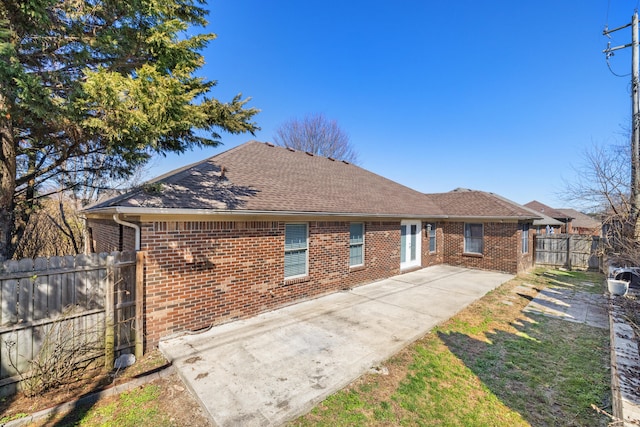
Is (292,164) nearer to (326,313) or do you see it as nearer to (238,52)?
(238,52)

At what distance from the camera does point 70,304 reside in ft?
13.9

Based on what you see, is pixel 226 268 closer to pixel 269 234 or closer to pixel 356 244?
pixel 269 234

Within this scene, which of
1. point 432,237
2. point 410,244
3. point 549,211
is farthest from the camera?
point 549,211

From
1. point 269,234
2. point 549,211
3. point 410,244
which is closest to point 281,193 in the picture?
point 269,234

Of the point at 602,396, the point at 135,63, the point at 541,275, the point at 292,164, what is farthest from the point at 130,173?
the point at 541,275

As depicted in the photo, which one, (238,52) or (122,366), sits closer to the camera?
(122,366)

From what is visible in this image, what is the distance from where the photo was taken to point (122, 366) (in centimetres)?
449

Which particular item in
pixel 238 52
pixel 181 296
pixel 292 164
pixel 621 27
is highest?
pixel 621 27

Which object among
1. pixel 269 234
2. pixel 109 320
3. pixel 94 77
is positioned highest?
pixel 94 77

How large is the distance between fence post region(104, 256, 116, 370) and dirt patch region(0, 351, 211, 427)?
0.21m

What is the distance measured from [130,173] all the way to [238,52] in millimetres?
6060

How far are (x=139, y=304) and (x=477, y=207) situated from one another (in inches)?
566

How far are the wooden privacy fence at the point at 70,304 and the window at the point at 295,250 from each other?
348 cm

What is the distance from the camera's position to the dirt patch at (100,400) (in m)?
3.31
